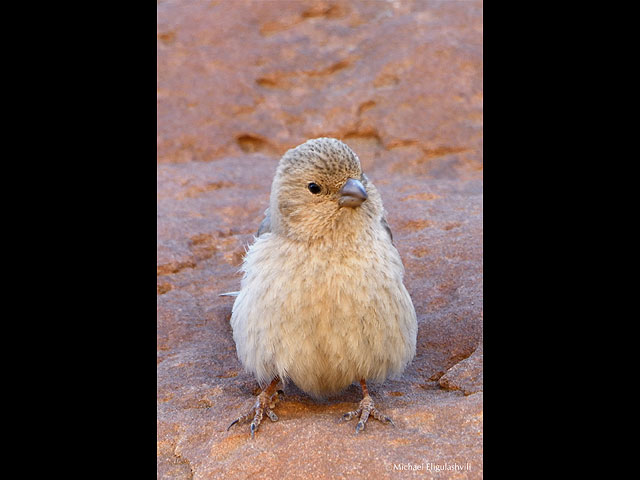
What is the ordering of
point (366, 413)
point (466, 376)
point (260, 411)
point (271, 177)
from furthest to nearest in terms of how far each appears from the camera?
point (271, 177)
point (466, 376)
point (260, 411)
point (366, 413)

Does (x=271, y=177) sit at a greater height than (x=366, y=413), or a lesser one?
greater

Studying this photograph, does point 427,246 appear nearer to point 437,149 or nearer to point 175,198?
point 437,149

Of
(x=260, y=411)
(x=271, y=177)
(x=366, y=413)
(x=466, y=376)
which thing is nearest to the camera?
(x=366, y=413)

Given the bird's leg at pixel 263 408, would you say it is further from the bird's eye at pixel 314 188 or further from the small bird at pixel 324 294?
the bird's eye at pixel 314 188

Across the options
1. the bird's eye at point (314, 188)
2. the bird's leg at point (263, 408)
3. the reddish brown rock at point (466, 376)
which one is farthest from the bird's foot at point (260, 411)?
the bird's eye at point (314, 188)

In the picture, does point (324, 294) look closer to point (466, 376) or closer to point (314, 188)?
point (314, 188)

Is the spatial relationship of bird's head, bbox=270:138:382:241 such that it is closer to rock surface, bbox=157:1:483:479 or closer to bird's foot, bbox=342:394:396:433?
bird's foot, bbox=342:394:396:433

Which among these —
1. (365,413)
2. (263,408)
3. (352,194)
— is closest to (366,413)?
(365,413)

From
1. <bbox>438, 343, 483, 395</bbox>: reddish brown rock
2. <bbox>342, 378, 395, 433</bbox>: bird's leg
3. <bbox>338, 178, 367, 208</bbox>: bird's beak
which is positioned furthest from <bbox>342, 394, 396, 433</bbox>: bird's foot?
<bbox>338, 178, 367, 208</bbox>: bird's beak
